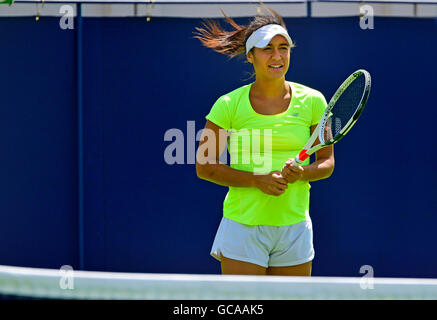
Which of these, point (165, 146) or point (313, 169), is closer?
point (313, 169)

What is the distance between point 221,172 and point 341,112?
612 millimetres

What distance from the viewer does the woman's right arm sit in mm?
3219

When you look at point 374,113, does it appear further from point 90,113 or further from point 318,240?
point 90,113

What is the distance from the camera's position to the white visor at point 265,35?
3307 millimetres

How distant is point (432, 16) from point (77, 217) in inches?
96.8

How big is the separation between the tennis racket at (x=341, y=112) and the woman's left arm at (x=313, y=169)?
0.03 m

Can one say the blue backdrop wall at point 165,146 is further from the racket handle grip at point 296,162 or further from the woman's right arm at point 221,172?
the racket handle grip at point 296,162

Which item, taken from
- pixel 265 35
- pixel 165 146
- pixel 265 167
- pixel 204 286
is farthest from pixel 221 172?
pixel 165 146

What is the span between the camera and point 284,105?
333 centimetres

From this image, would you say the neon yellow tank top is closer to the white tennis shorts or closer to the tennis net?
the white tennis shorts

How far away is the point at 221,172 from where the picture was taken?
3.28 meters

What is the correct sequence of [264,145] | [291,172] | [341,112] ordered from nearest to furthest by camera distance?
[291,172] → [264,145] → [341,112]

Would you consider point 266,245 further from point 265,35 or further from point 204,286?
point 204,286
